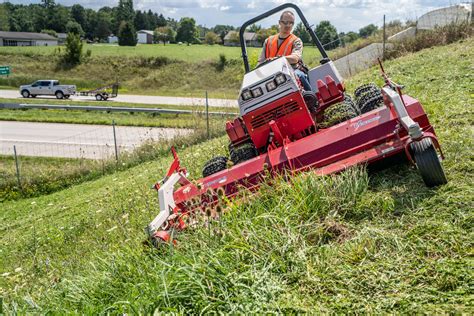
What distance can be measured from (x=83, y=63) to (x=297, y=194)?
57.5m

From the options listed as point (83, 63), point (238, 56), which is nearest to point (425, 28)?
point (238, 56)

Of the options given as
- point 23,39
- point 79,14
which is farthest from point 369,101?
point 79,14

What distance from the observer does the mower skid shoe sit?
469 cm

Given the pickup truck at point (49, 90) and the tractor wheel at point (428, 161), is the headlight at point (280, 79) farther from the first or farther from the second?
the pickup truck at point (49, 90)

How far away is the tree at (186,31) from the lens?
11706 centimetres

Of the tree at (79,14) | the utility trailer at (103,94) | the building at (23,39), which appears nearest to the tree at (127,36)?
the building at (23,39)

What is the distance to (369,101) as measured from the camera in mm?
6438

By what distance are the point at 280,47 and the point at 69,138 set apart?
17.7 metres

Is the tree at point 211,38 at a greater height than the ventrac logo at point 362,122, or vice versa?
the tree at point 211,38

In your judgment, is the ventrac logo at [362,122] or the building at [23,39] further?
the building at [23,39]

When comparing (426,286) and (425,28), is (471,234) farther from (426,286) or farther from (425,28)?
(425,28)

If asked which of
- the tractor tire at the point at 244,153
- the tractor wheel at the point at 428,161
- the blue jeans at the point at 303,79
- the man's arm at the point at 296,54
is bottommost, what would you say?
the tractor tire at the point at 244,153

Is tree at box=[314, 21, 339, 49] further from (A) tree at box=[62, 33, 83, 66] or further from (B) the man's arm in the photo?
(A) tree at box=[62, 33, 83, 66]

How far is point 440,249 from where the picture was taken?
3912mm
